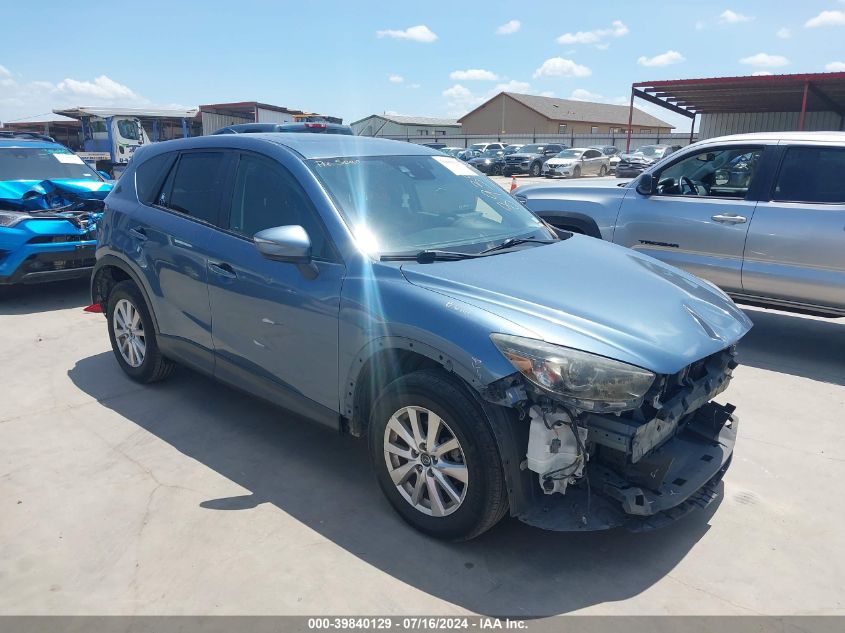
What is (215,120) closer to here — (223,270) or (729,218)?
(729,218)

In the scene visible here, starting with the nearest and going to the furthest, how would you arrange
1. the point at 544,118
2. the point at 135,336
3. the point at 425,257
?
1. the point at 425,257
2. the point at 135,336
3. the point at 544,118

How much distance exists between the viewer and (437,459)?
2.89 metres

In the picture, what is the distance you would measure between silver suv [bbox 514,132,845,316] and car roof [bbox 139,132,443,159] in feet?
9.20

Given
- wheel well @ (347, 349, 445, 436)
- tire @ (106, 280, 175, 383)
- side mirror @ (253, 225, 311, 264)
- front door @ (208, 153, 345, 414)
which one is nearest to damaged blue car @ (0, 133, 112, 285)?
tire @ (106, 280, 175, 383)

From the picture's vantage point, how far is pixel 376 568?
2.87 m

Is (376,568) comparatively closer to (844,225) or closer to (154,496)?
(154,496)

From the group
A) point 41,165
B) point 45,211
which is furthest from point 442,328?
point 41,165

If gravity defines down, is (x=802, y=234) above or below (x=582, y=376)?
above

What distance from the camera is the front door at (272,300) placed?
333 cm

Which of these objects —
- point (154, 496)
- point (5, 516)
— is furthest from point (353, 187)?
point (5, 516)

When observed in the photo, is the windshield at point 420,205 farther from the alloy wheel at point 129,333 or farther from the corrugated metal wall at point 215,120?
the corrugated metal wall at point 215,120

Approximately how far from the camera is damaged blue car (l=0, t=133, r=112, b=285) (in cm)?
697

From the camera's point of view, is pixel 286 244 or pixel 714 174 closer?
pixel 286 244

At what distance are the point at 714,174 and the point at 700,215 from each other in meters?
0.53
